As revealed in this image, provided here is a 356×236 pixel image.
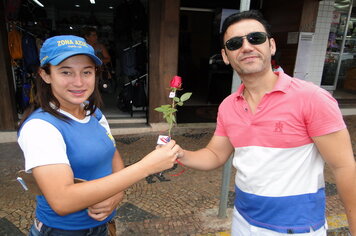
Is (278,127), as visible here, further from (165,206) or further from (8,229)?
(8,229)

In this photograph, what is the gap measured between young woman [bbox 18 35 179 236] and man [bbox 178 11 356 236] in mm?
508

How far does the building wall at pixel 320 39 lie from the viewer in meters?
6.93

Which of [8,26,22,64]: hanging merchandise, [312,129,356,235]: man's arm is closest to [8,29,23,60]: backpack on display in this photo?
[8,26,22,64]: hanging merchandise

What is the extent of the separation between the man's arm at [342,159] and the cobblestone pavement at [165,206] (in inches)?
71.7

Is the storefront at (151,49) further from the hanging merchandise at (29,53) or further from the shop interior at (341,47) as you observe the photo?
the shop interior at (341,47)

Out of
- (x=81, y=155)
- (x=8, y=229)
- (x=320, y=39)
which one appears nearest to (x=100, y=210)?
(x=81, y=155)

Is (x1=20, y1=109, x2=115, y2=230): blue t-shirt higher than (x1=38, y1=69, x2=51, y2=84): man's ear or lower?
lower

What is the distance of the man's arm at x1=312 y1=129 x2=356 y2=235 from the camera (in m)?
1.40

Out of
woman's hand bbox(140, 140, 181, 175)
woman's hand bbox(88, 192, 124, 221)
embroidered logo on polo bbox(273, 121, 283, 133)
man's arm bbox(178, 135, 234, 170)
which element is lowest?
woman's hand bbox(88, 192, 124, 221)

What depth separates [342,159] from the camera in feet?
4.67

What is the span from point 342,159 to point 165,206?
2.53 metres

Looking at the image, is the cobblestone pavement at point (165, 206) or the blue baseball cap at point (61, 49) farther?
the cobblestone pavement at point (165, 206)

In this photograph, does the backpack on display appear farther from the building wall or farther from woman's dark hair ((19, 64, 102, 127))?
the building wall

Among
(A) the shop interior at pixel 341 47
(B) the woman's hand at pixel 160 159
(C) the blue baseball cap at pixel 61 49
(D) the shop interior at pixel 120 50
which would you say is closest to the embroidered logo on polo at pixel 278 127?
(B) the woman's hand at pixel 160 159
